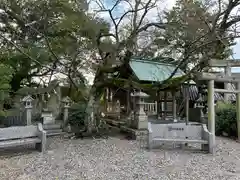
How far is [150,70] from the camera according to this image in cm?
1073

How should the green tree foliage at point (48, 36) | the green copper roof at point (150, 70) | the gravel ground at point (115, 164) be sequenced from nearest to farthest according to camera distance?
the gravel ground at point (115, 164), the green tree foliage at point (48, 36), the green copper roof at point (150, 70)

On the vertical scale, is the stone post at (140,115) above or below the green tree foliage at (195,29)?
below

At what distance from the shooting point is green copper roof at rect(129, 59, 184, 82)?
1001 cm

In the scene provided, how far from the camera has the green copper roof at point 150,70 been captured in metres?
10.0

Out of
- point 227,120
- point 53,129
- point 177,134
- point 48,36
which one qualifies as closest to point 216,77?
point 177,134

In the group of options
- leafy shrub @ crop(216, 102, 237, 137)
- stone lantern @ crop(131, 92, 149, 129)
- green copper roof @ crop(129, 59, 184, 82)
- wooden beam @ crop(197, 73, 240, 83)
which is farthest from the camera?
green copper roof @ crop(129, 59, 184, 82)

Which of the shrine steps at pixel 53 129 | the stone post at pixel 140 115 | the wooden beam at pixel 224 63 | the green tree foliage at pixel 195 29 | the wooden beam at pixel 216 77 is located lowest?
the shrine steps at pixel 53 129

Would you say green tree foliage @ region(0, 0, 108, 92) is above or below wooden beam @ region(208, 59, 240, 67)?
above

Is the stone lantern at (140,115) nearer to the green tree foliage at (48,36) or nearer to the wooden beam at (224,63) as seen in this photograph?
the green tree foliage at (48,36)

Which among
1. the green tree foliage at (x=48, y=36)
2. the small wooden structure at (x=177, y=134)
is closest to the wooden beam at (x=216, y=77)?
the small wooden structure at (x=177, y=134)

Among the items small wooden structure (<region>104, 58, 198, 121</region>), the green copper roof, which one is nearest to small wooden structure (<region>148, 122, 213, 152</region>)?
small wooden structure (<region>104, 58, 198, 121</region>)

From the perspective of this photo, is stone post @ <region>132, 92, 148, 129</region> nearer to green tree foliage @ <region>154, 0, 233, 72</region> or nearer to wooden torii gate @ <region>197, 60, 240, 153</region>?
green tree foliage @ <region>154, 0, 233, 72</region>

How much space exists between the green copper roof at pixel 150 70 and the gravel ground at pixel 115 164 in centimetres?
381

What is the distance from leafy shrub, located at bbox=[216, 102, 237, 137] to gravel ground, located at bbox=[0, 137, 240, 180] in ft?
7.03
